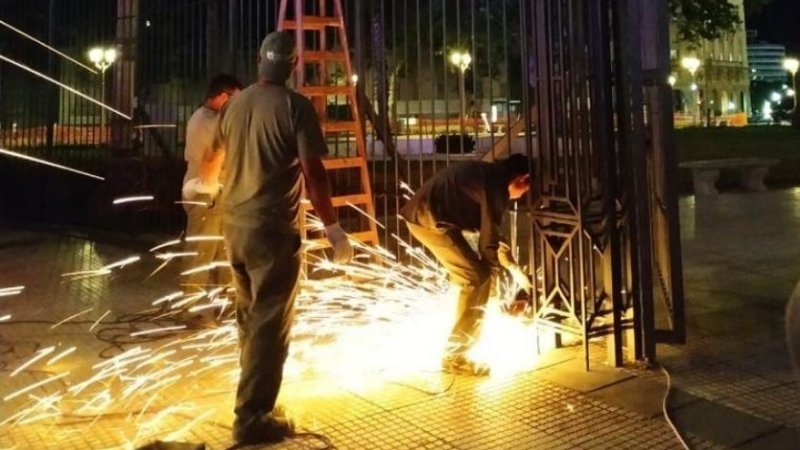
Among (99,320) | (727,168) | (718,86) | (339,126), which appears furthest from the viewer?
(718,86)

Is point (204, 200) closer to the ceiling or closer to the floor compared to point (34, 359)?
closer to the ceiling

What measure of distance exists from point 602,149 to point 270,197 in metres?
2.14

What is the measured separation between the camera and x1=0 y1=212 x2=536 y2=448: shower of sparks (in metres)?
4.69

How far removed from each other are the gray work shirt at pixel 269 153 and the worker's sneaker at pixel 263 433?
94 cm

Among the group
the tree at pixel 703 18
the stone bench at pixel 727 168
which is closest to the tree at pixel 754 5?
the tree at pixel 703 18

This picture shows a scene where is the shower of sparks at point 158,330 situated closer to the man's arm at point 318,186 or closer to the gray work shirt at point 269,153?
the gray work shirt at point 269,153

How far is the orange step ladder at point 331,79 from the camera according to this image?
6703 millimetres

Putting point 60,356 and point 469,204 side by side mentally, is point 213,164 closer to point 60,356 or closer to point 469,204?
point 469,204

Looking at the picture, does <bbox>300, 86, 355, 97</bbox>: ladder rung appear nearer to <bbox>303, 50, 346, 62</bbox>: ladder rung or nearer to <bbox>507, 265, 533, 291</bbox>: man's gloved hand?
<bbox>303, 50, 346, 62</bbox>: ladder rung

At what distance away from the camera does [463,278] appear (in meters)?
5.24

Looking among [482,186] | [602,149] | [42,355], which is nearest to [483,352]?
[482,186]

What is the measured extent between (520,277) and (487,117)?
1865mm

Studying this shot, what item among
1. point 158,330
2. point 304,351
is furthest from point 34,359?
point 304,351

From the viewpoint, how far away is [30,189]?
13594 millimetres
